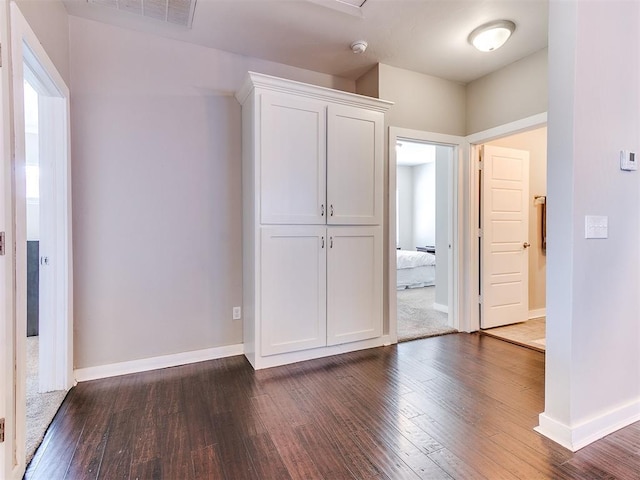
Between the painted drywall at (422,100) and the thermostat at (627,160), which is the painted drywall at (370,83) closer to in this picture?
the painted drywall at (422,100)

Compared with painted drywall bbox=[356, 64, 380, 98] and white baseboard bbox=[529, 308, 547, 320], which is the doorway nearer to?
white baseboard bbox=[529, 308, 547, 320]

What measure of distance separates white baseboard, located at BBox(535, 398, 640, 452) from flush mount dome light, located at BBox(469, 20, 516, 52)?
2716mm

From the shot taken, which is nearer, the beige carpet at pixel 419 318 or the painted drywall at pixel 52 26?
the painted drywall at pixel 52 26

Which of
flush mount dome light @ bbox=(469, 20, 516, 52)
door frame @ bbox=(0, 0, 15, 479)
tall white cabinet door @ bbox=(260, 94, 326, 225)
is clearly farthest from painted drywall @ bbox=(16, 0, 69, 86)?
flush mount dome light @ bbox=(469, 20, 516, 52)

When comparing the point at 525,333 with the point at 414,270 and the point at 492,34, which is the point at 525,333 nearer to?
the point at 414,270

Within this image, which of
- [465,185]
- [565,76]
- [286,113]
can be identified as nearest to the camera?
[565,76]

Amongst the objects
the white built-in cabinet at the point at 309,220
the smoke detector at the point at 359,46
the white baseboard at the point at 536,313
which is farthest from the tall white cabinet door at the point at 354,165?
the white baseboard at the point at 536,313

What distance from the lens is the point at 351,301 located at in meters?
3.07

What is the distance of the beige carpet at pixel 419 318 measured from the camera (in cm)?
362

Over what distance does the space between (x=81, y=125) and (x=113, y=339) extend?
65.3 inches

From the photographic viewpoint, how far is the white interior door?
12.4ft

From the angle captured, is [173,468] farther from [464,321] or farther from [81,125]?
[464,321]

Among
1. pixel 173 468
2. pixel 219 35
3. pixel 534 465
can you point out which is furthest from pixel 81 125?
pixel 534 465

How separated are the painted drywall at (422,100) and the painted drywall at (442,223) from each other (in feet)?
1.65
